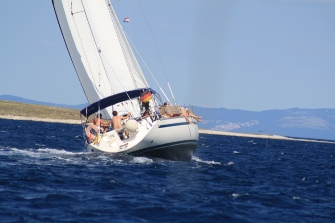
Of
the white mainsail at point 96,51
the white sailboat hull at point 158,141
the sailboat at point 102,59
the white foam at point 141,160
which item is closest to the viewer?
the white foam at point 141,160

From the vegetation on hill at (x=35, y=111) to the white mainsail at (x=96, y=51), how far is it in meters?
101

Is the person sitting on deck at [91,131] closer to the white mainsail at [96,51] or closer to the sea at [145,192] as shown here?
the sea at [145,192]

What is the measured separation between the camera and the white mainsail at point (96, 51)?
3931 centimetres

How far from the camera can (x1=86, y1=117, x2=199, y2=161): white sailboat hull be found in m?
33.2

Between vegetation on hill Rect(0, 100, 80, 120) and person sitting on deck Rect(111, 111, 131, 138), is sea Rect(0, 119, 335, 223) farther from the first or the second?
vegetation on hill Rect(0, 100, 80, 120)

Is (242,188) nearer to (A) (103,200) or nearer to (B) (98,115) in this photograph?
(A) (103,200)

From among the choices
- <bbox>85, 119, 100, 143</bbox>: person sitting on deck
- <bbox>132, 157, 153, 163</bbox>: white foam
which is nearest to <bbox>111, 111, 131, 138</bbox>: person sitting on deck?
<bbox>85, 119, 100, 143</bbox>: person sitting on deck

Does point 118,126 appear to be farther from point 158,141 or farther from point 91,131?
point 158,141

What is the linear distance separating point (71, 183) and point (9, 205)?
4.96 m

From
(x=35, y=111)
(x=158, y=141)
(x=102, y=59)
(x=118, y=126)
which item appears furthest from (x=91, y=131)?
(x=35, y=111)

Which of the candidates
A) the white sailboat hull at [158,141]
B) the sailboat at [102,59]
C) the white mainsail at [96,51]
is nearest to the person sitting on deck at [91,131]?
the sailboat at [102,59]

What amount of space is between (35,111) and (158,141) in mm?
118322

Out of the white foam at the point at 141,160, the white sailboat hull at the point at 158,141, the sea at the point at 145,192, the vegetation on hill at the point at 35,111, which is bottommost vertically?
the sea at the point at 145,192

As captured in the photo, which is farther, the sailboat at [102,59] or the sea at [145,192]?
the sailboat at [102,59]
